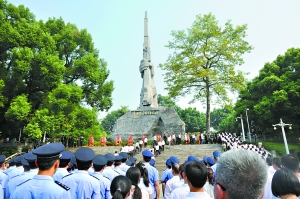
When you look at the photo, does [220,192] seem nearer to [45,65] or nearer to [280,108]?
[45,65]

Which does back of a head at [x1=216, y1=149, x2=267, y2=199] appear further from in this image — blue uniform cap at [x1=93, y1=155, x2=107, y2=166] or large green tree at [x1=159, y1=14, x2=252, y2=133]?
large green tree at [x1=159, y1=14, x2=252, y2=133]

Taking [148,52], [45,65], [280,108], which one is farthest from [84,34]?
[280,108]

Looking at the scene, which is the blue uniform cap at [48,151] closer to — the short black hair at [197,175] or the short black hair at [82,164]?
the short black hair at [82,164]

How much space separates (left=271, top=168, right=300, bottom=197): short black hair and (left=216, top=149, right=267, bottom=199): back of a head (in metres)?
1.00

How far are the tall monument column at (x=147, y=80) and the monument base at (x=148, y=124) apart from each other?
1092 millimetres

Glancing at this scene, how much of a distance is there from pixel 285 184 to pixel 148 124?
20627 millimetres

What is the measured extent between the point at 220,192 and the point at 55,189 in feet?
4.65

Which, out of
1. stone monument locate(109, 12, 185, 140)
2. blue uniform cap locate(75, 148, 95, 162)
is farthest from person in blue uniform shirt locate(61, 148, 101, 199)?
stone monument locate(109, 12, 185, 140)

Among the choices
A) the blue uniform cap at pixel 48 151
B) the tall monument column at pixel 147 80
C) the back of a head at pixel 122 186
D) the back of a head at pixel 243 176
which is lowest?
the back of a head at pixel 122 186

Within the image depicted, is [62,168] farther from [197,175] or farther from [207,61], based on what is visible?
[207,61]

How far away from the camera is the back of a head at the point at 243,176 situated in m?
1.12

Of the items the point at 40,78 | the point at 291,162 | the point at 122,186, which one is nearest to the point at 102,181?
the point at 122,186

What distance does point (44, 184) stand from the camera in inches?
73.7

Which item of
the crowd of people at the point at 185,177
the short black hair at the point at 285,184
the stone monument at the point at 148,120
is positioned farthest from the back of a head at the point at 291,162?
the stone monument at the point at 148,120
